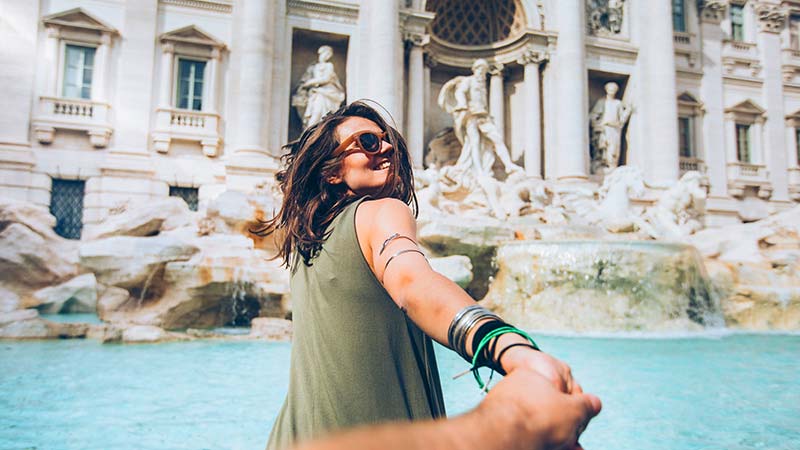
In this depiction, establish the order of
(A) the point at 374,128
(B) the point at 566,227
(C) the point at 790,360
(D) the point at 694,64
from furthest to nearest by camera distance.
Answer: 1. (D) the point at 694,64
2. (B) the point at 566,227
3. (C) the point at 790,360
4. (A) the point at 374,128

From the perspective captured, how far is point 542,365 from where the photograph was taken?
0.58 metres

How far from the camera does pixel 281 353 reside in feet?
16.8

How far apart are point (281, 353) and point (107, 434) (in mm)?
2396

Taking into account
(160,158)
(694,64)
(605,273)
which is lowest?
(605,273)

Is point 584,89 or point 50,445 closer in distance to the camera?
point 50,445

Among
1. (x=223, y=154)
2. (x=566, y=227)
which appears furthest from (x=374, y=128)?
(x=223, y=154)

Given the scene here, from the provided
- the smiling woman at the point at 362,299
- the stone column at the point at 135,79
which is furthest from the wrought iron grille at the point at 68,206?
the smiling woman at the point at 362,299

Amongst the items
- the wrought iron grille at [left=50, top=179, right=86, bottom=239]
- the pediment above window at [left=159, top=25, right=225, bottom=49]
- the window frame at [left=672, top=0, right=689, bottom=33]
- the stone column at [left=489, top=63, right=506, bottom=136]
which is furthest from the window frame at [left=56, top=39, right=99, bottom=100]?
the window frame at [left=672, top=0, right=689, bottom=33]

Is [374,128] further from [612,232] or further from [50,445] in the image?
[612,232]

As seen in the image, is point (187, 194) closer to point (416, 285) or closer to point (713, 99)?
point (416, 285)

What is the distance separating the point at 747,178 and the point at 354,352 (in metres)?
20.6

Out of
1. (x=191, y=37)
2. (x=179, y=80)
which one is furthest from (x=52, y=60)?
(x=191, y=37)

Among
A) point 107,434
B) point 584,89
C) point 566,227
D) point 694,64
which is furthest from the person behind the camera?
point 694,64

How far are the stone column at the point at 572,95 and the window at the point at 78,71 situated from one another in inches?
480
